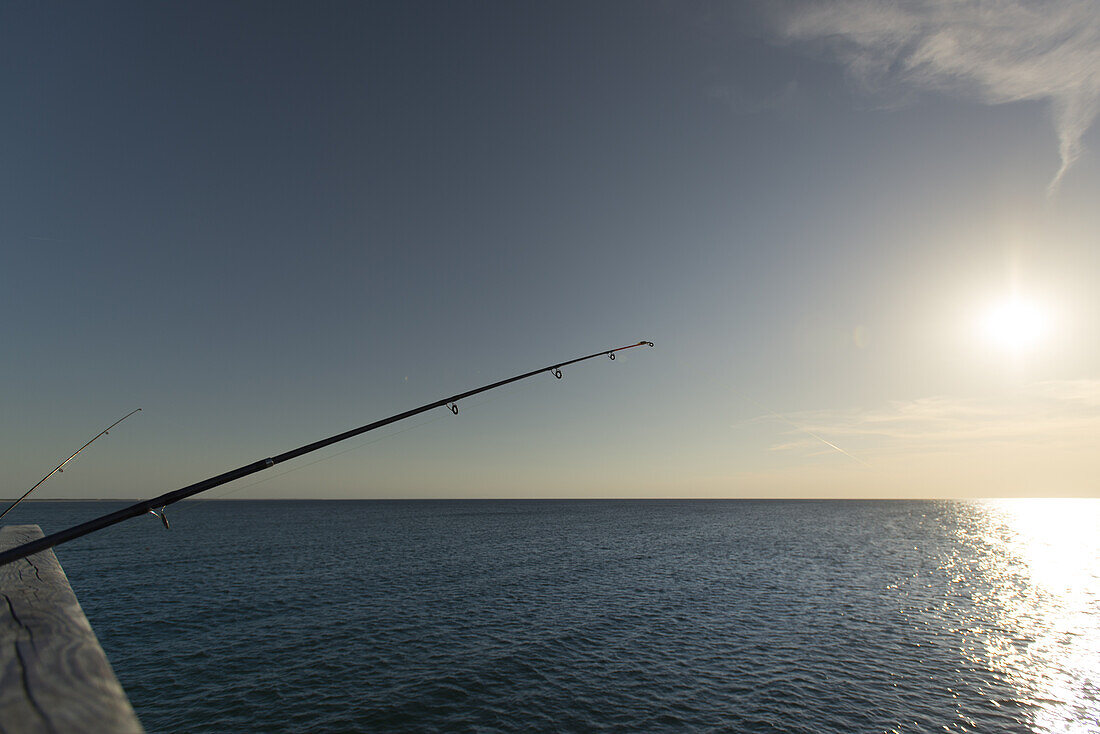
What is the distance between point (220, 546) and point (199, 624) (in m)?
44.6

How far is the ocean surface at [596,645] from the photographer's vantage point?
58.2 ft

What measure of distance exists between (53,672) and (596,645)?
86.1ft

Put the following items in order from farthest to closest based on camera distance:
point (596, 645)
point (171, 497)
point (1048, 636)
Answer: point (1048, 636) < point (596, 645) < point (171, 497)

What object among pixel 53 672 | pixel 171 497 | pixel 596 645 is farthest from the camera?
pixel 596 645

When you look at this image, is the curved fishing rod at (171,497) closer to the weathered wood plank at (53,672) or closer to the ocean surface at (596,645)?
the weathered wood plank at (53,672)

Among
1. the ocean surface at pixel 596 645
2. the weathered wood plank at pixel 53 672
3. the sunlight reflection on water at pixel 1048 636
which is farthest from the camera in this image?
the sunlight reflection on water at pixel 1048 636

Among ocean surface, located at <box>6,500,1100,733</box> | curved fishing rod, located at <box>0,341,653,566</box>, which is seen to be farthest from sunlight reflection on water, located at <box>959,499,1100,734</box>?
curved fishing rod, located at <box>0,341,653,566</box>

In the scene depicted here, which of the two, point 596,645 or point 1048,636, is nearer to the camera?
point 596,645

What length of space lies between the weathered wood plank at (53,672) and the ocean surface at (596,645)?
57.1 ft

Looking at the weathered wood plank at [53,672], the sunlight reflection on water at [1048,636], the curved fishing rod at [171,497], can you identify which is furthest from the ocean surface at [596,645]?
the weathered wood plank at [53,672]

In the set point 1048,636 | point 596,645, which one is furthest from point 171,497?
point 1048,636

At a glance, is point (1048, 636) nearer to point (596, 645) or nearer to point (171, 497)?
point (596, 645)

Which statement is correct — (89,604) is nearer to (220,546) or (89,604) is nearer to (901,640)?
(220,546)

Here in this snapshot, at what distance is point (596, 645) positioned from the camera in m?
24.5
